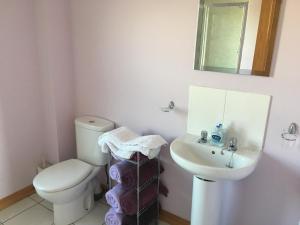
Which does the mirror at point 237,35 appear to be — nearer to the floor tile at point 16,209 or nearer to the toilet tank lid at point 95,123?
the toilet tank lid at point 95,123

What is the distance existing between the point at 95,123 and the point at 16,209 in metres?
1.04

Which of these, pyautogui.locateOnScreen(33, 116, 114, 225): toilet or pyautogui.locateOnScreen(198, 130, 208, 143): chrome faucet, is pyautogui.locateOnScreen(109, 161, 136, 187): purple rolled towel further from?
pyautogui.locateOnScreen(198, 130, 208, 143): chrome faucet

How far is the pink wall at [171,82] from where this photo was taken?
154 centimetres

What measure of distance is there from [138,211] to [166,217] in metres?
0.38

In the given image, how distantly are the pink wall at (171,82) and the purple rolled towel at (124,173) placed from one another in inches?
13.3

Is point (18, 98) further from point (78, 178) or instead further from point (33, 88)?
point (78, 178)

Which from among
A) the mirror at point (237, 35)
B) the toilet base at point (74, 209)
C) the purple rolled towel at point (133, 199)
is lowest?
the toilet base at point (74, 209)

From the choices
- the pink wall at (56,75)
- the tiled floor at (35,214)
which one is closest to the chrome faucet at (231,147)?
the tiled floor at (35,214)

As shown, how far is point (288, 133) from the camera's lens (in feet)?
5.08

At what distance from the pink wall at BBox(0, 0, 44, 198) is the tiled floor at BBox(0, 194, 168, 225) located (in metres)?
0.16

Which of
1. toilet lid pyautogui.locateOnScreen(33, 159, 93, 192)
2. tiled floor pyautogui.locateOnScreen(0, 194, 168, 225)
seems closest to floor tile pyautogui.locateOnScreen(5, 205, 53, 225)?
tiled floor pyautogui.locateOnScreen(0, 194, 168, 225)

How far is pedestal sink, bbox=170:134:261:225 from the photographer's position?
153 centimetres

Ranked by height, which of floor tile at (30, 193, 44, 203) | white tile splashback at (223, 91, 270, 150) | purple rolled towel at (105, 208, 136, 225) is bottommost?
floor tile at (30, 193, 44, 203)

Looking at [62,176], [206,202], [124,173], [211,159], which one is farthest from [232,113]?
[62,176]
